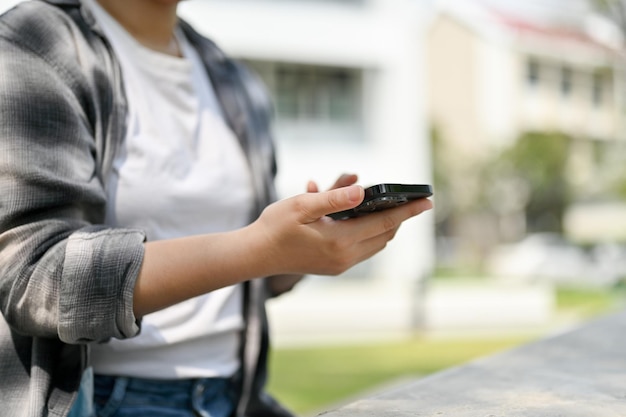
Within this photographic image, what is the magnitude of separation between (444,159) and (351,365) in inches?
590

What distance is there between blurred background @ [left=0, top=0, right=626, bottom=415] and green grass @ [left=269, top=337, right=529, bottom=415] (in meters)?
0.02

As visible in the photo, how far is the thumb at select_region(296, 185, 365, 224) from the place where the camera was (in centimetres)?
91

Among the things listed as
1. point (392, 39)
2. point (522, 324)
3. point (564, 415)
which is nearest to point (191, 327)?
point (564, 415)

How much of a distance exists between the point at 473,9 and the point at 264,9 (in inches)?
440

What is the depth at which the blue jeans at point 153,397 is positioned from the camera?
1145 millimetres

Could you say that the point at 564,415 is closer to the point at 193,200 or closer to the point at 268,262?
the point at 268,262

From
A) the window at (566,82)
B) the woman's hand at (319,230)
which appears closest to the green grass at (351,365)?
the woman's hand at (319,230)

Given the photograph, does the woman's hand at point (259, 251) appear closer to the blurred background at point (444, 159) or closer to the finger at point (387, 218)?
the finger at point (387, 218)

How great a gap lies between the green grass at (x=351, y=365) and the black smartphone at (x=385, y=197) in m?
3.72

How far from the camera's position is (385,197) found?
93cm

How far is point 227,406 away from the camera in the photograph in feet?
4.29

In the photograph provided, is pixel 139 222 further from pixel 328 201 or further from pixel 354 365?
pixel 354 365

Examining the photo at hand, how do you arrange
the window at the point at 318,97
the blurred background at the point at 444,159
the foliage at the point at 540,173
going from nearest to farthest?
the blurred background at the point at 444,159 → the window at the point at 318,97 → the foliage at the point at 540,173

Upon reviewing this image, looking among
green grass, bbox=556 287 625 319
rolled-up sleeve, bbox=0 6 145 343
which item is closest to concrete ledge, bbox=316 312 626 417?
rolled-up sleeve, bbox=0 6 145 343
